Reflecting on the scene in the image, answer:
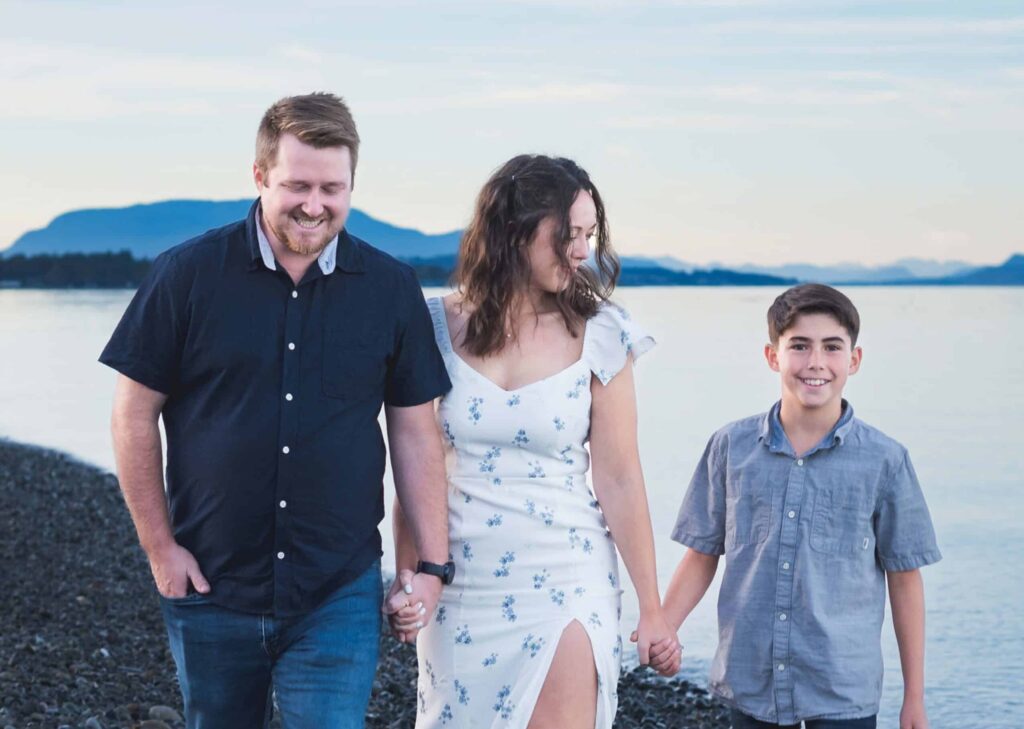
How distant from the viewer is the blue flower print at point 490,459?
348 cm

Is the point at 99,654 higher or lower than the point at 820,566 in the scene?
lower

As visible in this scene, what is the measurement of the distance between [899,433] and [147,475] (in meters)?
21.1

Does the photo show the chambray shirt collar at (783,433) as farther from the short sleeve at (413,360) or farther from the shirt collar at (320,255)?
the shirt collar at (320,255)

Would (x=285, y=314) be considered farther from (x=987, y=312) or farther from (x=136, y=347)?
(x=987, y=312)

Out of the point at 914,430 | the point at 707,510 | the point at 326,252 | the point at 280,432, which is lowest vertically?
the point at 914,430

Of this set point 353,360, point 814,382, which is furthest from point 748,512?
point 353,360

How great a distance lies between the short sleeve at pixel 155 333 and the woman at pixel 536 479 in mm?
695

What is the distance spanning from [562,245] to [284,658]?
1.23 meters

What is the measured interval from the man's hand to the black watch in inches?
20.6

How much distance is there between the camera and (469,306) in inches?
144

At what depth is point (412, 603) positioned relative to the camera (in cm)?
342

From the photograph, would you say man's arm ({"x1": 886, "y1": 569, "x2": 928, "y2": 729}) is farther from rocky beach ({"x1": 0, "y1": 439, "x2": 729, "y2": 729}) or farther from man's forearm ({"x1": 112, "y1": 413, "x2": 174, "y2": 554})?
rocky beach ({"x1": 0, "y1": 439, "x2": 729, "y2": 729})

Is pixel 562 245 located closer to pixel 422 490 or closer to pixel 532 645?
pixel 422 490

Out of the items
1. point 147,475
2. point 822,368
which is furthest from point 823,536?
point 147,475
